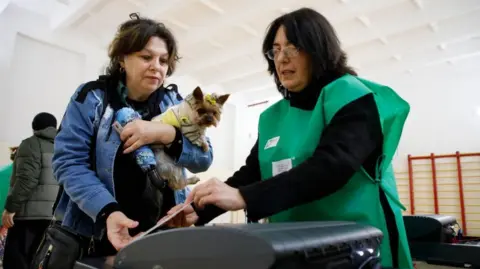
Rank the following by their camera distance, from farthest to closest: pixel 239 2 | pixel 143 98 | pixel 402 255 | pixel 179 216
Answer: pixel 239 2 → pixel 143 98 → pixel 179 216 → pixel 402 255

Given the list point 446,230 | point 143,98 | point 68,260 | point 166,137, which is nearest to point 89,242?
point 68,260

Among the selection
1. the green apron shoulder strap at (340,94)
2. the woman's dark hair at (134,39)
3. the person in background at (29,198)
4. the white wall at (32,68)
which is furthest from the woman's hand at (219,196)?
the white wall at (32,68)

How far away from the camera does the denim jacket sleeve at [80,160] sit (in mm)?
852

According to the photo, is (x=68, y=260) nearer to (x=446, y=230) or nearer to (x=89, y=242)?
(x=89, y=242)

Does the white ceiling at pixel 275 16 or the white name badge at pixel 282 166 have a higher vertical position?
the white ceiling at pixel 275 16

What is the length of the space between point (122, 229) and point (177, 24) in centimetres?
447

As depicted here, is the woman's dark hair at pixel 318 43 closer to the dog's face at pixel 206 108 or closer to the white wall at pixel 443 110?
the dog's face at pixel 206 108

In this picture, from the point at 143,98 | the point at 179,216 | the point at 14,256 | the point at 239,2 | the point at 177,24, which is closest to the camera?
the point at 179,216

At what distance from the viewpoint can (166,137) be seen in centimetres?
108

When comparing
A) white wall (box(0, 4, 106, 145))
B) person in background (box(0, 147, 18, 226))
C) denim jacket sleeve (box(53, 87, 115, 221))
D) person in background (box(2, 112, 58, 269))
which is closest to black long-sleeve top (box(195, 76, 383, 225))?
denim jacket sleeve (box(53, 87, 115, 221))

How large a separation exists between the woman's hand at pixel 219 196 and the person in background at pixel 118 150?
186mm

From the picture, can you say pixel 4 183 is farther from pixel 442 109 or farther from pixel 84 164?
pixel 442 109

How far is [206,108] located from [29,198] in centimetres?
193

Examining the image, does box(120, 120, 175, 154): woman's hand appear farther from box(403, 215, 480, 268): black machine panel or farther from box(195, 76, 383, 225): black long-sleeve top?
box(403, 215, 480, 268): black machine panel
